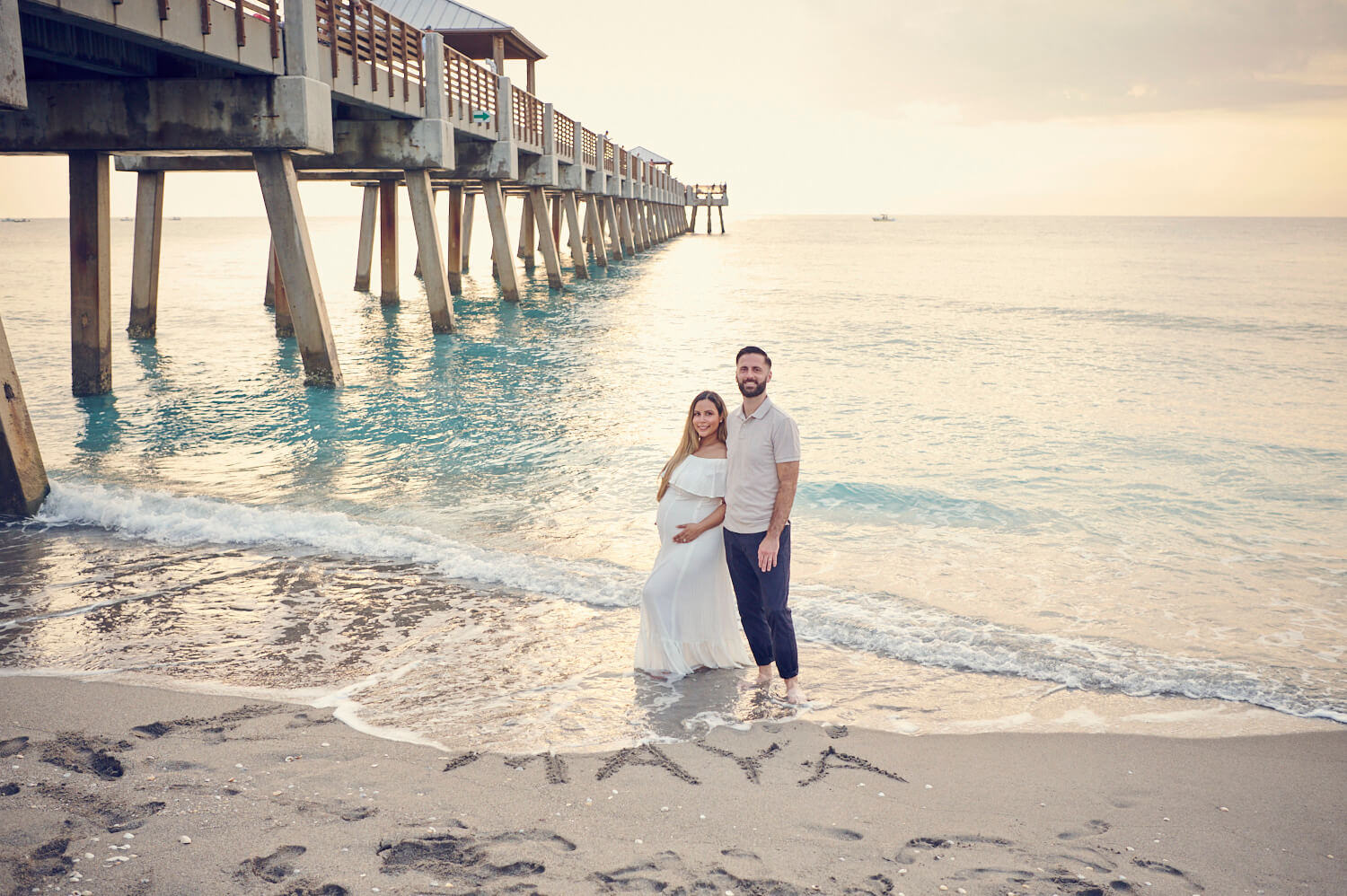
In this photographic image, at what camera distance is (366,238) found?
3042 cm

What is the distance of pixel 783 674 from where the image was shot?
4.23m

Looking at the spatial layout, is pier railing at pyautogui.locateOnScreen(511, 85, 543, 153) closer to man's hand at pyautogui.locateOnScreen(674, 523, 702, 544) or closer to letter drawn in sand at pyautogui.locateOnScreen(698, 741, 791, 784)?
man's hand at pyautogui.locateOnScreen(674, 523, 702, 544)

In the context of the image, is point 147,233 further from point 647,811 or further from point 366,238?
point 647,811

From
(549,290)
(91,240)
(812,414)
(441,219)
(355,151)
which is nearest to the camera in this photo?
(91,240)

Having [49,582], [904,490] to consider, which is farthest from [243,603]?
[904,490]

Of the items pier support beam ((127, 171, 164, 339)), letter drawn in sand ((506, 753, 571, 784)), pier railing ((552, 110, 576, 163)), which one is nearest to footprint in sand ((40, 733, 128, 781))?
letter drawn in sand ((506, 753, 571, 784))

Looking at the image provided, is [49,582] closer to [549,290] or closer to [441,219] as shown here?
[549,290]

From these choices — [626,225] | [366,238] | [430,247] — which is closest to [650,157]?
[626,225]

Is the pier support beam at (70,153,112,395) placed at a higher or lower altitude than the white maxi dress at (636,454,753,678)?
higher

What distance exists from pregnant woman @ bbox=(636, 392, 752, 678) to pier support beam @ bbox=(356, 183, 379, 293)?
27322 millimetres

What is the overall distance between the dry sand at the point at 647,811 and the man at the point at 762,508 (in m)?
0.47

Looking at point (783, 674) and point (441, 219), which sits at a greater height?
point (441, 219)

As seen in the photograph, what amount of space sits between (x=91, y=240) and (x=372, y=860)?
36.6ft

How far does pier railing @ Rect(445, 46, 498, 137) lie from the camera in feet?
56.2
